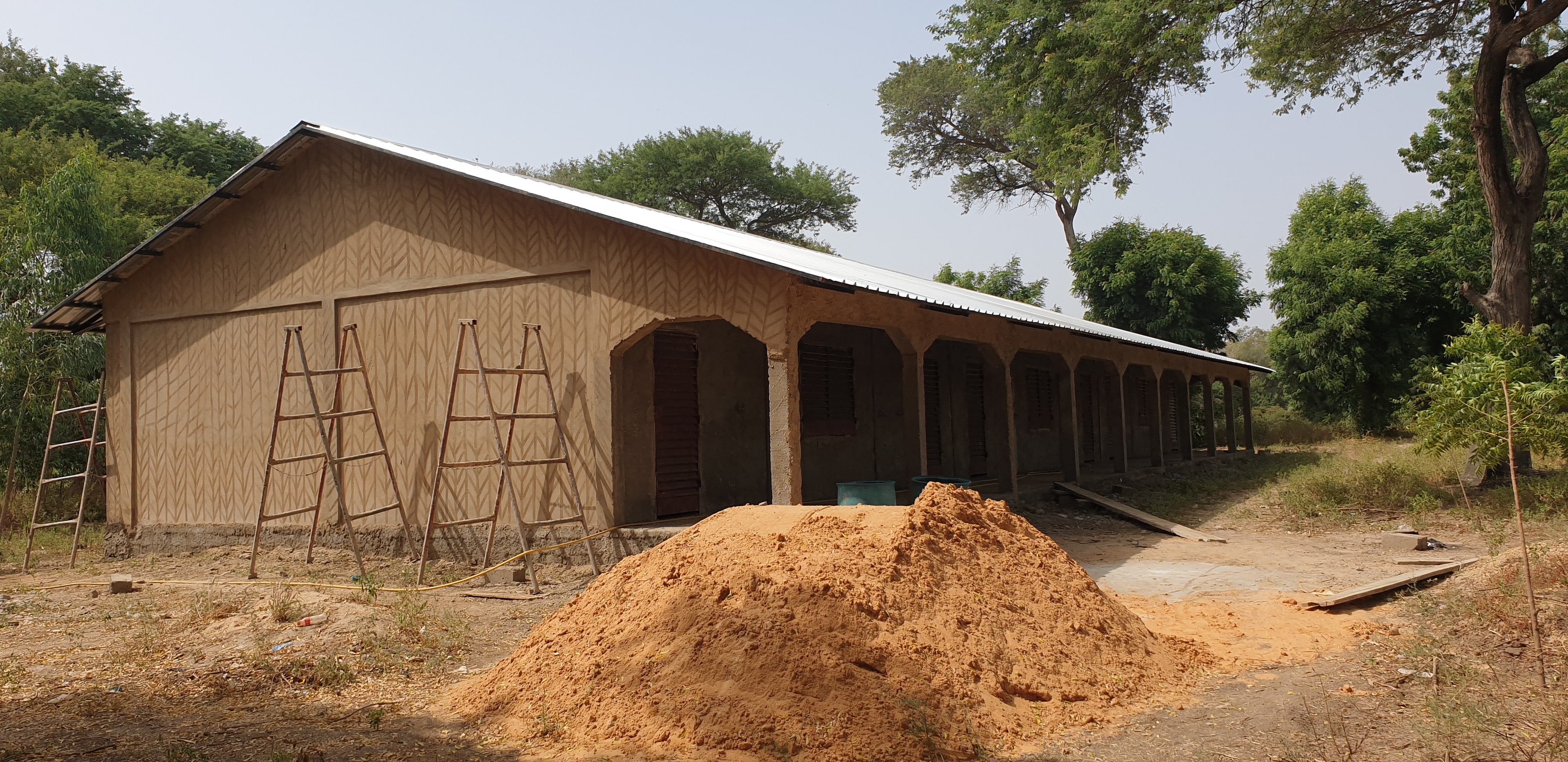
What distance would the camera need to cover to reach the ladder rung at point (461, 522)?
912 cm

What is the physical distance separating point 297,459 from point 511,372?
108 inches

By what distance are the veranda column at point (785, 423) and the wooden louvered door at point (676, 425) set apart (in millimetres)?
1997

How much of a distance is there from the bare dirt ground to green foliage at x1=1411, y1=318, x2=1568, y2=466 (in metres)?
1.40

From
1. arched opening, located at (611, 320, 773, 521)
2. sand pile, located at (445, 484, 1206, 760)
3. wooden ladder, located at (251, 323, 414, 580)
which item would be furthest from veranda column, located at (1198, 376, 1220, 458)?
wooden ladder, located at (251, 323, 414, 580)

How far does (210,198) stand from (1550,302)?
84.1 ft

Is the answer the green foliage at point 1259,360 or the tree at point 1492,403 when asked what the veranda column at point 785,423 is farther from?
the green foliage at point 1259,360

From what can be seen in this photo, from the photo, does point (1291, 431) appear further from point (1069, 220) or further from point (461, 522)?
point (461, 522)

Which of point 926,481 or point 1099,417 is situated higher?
point 1099,417

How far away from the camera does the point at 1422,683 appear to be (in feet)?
16.9

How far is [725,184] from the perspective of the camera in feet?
111

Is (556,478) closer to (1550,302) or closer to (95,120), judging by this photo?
(1550,302)

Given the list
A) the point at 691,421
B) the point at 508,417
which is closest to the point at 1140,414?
the point at 691,421

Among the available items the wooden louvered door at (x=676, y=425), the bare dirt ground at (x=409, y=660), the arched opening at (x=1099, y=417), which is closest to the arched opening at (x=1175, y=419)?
the arched opening at (x=1099, y=417)

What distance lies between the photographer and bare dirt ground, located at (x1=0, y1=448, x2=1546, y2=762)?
464cm
